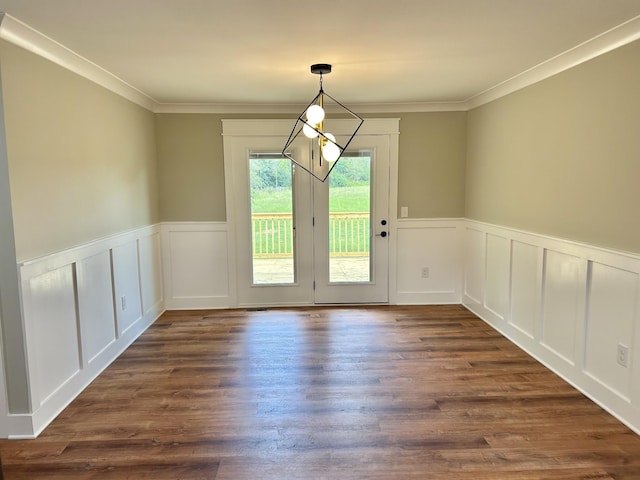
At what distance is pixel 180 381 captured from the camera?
10.1 ft

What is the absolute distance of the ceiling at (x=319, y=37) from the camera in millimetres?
2055

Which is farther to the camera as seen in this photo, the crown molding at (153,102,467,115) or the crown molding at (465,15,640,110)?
the crown molding at (153,102,467,115)

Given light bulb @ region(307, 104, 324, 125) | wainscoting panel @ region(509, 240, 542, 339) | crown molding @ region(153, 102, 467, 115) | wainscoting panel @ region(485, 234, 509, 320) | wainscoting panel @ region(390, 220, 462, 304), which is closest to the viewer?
light bulb @ region(307, 104, 324, 125)

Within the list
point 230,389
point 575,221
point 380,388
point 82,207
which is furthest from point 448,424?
point 82,207

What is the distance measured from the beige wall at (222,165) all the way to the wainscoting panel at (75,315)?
80 centimetres

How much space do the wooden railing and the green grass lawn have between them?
0.19ft

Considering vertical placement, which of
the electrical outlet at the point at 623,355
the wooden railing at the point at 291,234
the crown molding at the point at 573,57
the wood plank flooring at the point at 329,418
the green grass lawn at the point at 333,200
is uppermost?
the crown molding at the point at 573,57

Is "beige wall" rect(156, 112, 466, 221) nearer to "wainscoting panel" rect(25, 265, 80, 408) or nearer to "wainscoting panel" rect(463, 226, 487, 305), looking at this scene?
A: "wainscoting panel" rect(463, 226, 487, 305)

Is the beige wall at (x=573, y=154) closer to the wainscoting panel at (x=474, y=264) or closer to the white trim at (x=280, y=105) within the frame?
the white trim at (x=280, y=105)

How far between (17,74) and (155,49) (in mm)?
780

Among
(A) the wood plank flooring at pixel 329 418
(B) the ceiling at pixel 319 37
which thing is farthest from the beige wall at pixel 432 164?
(A) the wood plank flooring at pixel 329 418

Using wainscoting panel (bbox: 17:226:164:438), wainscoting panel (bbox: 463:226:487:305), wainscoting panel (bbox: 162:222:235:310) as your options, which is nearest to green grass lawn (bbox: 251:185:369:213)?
wainscoting panel (bbox: 162:222:235:310)

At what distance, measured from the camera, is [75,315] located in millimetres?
2881

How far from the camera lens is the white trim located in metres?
2.33
